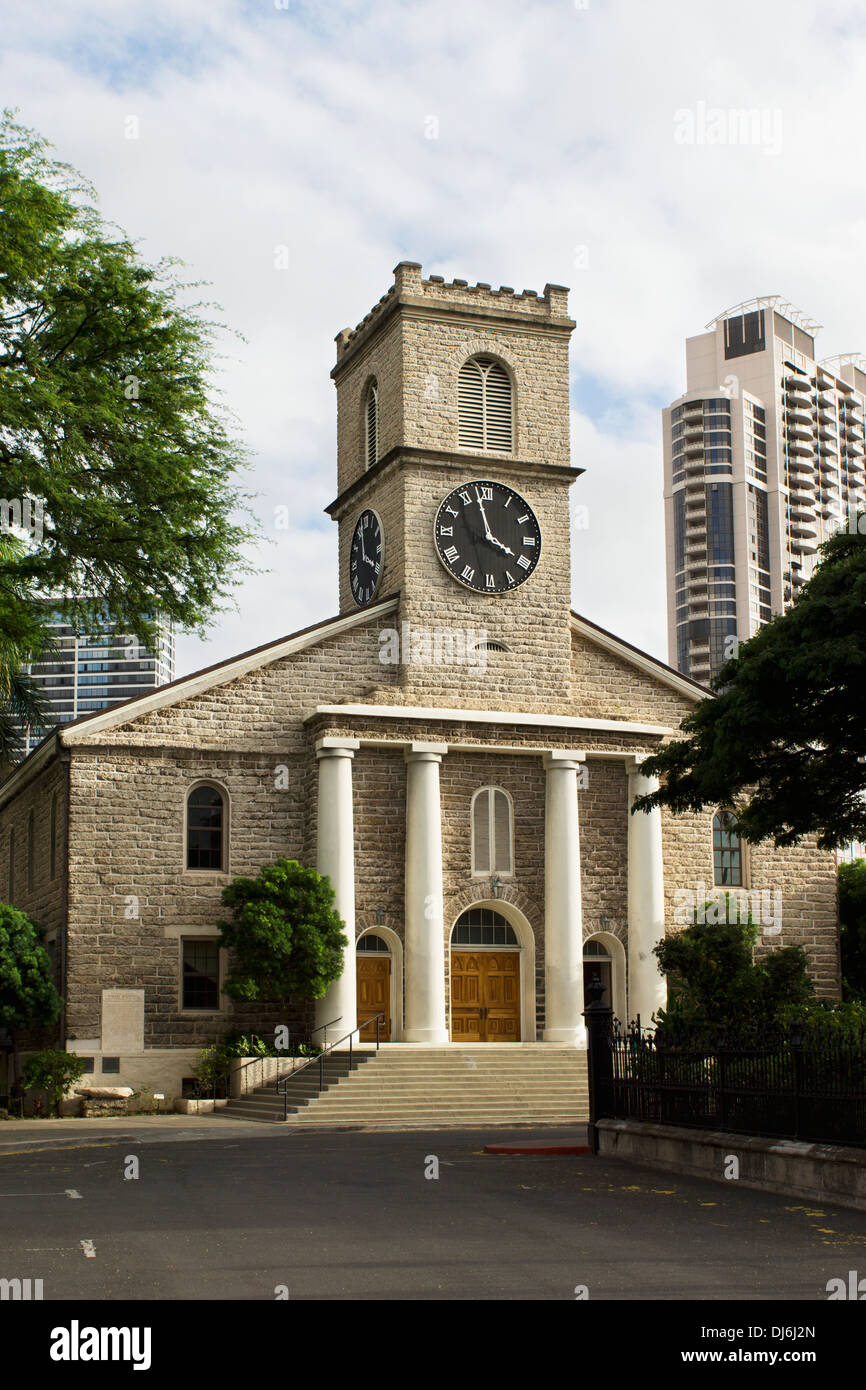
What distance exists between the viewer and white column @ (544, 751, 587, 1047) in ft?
Answer: 114

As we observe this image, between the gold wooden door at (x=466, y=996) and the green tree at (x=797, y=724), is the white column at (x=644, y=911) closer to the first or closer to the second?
the gold wooden door at (x=466, y=996)

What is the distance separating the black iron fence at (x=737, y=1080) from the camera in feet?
48.3

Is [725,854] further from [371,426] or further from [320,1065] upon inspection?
[371,426]

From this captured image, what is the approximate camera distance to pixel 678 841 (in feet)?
124

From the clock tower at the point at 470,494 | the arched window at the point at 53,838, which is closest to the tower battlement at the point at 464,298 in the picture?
the clock tower at the point at 470,494

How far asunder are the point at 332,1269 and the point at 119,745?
23641 mm

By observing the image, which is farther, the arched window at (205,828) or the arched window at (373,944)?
the arched window at (373,944)

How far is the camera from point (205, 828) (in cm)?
3406

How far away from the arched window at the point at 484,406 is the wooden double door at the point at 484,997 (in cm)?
1256

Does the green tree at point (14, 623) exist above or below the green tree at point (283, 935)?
above

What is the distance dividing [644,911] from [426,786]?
615cm

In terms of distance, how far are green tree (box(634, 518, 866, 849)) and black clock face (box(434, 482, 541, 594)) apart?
16.1 meters

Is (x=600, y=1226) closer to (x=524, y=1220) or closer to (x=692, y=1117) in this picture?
(x=524, y=1220)

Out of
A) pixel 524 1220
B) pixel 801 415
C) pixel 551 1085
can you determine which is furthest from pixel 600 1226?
pixel 801 415
